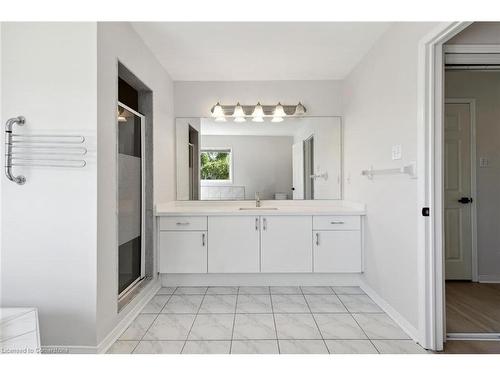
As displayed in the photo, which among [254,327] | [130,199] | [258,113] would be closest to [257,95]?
[258,113]

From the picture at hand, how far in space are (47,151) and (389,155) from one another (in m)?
2.40

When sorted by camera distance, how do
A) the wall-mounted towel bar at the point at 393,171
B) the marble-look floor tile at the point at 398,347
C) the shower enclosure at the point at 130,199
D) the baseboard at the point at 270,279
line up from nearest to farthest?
1. the marble-look floor tile at the point at 398,347
2. the wall-mounted towel bar at the point at 393,171
3. the shower enclosure at the point at 130,199
4. the baseboard at the point at 270,279

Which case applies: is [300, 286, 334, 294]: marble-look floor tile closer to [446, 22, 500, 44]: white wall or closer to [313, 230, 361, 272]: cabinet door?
[313, 230, 361, 272]: cabinet door

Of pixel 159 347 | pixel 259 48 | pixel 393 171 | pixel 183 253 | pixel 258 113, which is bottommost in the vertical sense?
pixel 159 347

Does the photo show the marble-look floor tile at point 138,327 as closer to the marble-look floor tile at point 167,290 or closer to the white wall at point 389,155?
the marble-look floor tile at point 167,290

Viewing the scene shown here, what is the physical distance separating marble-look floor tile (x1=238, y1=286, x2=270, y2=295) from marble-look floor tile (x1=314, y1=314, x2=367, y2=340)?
2.27ft

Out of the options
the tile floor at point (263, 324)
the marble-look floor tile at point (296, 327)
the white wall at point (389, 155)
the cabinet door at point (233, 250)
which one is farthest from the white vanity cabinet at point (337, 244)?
the marble-look floor tile at point (296, 327)

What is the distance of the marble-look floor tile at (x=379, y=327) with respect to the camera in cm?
215

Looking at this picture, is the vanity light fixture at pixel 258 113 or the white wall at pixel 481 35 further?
the vanity light fixture at pixel 258 113

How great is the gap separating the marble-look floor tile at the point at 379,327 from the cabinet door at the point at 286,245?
0.76m

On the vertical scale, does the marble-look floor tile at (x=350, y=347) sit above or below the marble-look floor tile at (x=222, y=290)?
below

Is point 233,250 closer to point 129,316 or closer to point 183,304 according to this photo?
point 183,304

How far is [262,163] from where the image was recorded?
3768mm

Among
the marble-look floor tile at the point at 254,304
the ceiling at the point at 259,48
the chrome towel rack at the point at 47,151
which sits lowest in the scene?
the marble-look floor tile at the point at 254,304
